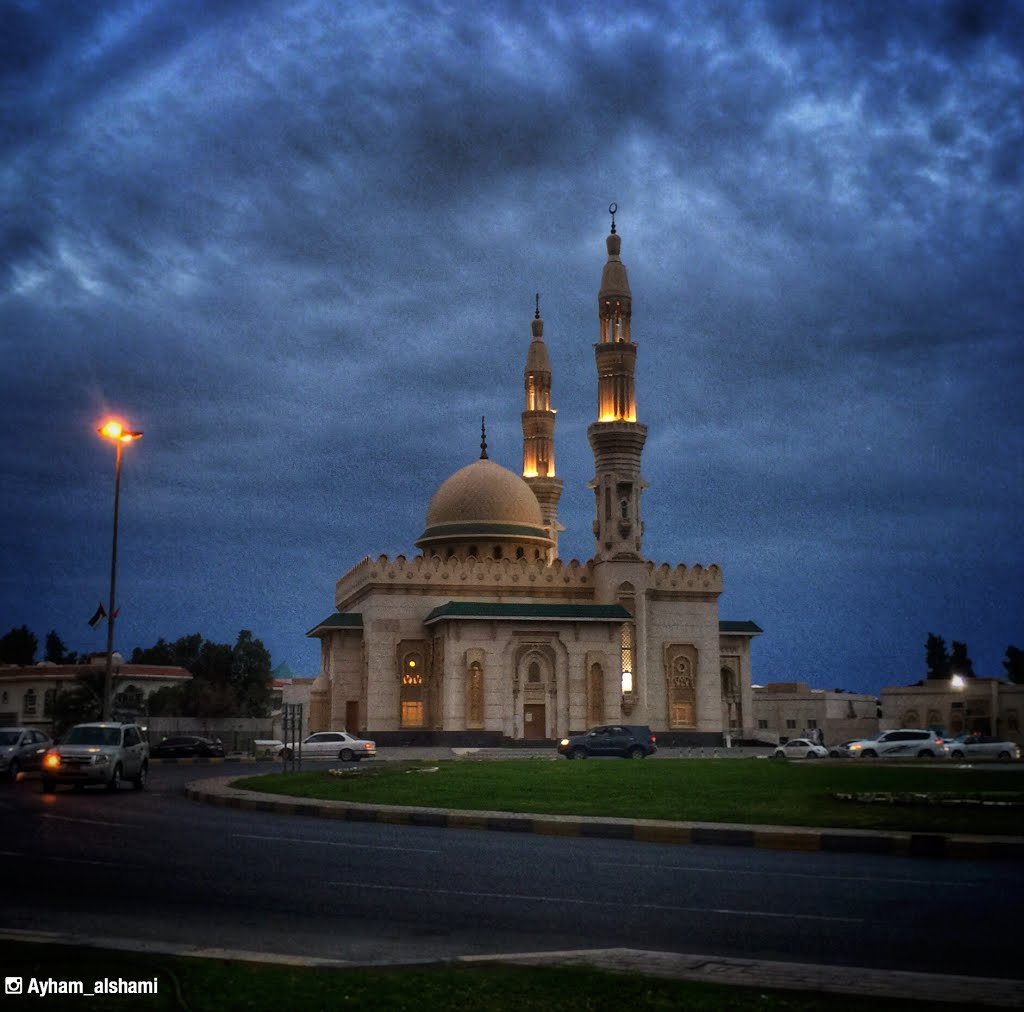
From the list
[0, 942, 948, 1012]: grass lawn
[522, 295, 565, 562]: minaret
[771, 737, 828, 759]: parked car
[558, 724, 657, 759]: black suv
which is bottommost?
[771, 737, 828, 759]: parked car

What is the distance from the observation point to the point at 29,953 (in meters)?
7.56

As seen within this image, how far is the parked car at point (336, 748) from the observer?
45.5 meters

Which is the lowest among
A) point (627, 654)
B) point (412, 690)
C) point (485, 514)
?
point (412, 690)

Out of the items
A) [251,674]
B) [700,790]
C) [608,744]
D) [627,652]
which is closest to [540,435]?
[627,652]

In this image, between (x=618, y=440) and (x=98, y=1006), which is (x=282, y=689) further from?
(x=98, y=1006)

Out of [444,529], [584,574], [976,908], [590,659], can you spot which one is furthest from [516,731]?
[976,908]

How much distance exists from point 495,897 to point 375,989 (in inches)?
161

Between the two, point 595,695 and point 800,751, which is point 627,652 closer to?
point 595,695

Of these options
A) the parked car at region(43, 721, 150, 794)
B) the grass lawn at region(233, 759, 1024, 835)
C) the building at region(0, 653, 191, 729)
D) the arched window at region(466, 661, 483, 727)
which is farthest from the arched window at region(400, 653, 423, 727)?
the parked car at region(43, 721, 150, 794)

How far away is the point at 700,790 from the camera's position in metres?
21.8

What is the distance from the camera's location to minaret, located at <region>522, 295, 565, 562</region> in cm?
7344

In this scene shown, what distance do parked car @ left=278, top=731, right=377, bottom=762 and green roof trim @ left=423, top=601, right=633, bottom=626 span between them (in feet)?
34.8

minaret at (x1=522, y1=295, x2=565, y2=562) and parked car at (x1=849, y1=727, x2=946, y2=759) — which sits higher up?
minaret at (x1=522, y1=295, x2=565, y2=562)

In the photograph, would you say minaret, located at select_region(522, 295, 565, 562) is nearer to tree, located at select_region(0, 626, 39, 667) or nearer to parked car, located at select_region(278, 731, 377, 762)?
parked car, located at select_region(278, 731, 377, 762)
